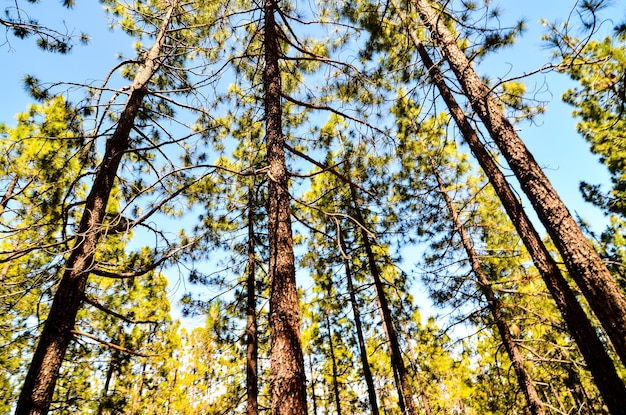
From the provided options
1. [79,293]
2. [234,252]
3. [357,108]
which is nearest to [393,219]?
[357,108]

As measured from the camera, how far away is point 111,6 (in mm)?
5855

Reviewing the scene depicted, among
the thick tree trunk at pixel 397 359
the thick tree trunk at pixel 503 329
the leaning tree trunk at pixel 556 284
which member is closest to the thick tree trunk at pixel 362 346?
the thick tree trunk at pixel 397 359

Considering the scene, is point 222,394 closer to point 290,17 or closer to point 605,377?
point 605,377

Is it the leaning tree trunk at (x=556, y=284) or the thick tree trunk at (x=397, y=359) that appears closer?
the leaning tree trunk at (x=556, y=284)

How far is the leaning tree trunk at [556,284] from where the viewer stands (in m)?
3.01

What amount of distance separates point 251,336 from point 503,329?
5.45 m

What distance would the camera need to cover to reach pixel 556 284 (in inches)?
149

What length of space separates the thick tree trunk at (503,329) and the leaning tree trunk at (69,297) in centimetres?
588

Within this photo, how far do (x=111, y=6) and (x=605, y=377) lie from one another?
30.2 feet

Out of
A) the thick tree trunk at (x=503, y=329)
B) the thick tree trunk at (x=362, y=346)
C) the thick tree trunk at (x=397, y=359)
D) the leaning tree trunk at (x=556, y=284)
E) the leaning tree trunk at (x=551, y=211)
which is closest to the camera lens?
the leaning tree trunk at (x=551, y=211)

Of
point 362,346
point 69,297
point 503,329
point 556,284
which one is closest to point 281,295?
point 69,297

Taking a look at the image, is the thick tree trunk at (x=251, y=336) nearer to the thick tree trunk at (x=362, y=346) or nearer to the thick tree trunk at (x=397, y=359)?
the thick tree trunk at (x=362, y=346)

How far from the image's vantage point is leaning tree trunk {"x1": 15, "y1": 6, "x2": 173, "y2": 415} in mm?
2699

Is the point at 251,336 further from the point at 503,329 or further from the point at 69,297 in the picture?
the point at 503,329
